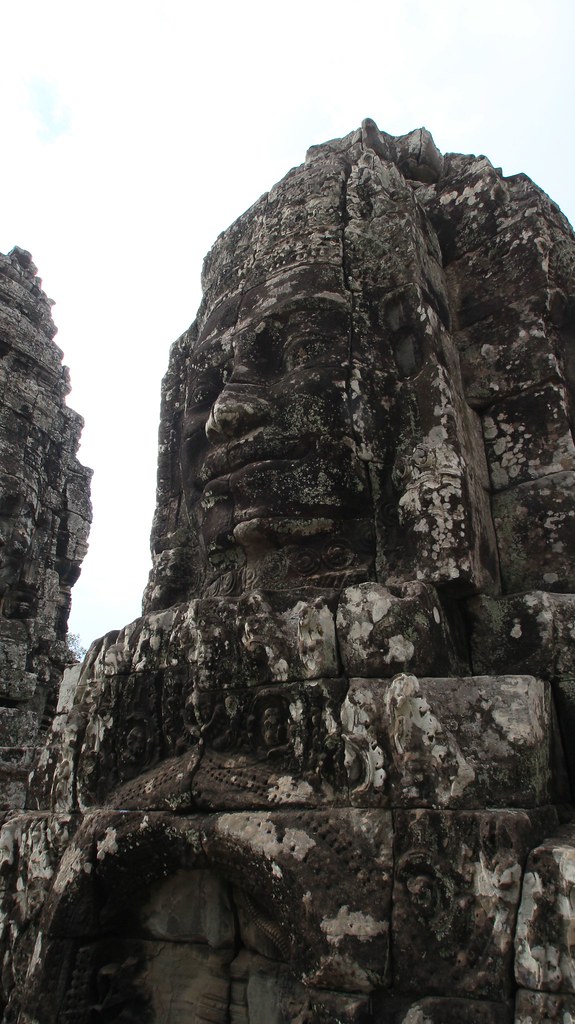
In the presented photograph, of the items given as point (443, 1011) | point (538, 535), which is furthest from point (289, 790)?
point (538, 535)

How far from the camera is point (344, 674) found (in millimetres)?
2793

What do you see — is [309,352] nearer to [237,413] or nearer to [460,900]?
[237,413]

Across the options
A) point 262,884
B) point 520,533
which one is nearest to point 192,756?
point 262,884

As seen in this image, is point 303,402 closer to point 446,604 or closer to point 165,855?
point 446,604

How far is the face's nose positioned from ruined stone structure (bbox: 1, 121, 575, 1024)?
0.05 ft

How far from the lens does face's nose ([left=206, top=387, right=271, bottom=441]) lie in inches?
140

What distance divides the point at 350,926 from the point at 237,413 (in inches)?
89.0

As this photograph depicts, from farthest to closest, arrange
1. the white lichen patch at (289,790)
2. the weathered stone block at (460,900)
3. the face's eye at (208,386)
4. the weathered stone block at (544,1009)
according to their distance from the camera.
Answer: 1. the face's eye at (208,386)
2. the white lichen patch at (289,790)
3. the weathered stone block at (460,900)
4. the weathered stone block at (544,1009)

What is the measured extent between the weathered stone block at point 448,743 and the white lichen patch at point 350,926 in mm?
342

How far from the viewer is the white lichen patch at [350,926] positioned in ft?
7.37

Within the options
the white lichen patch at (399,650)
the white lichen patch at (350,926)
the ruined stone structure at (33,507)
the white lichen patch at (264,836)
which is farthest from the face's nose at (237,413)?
the ruined stone structure at (33,507)

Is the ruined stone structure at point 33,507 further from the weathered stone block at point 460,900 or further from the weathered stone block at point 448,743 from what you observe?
the weathered stone block at point 460,900

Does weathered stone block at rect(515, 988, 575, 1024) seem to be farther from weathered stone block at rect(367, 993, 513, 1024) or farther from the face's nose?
the face's nose

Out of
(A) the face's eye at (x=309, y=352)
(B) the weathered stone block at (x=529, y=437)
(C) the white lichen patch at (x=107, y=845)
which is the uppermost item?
(A) the face's eye at (x=309, y=352)
